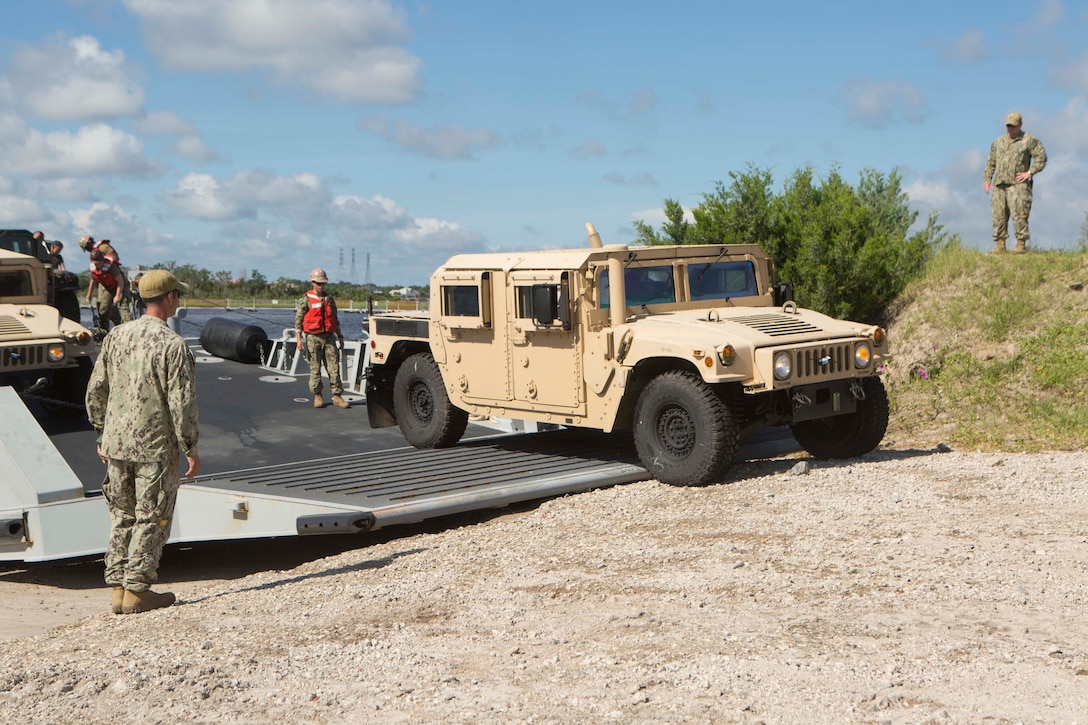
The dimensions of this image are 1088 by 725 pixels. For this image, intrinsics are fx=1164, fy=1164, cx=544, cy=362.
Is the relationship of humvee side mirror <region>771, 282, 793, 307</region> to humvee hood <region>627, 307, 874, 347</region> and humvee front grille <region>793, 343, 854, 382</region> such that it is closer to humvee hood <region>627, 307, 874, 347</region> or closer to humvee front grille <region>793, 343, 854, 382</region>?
humvee hood <region>627, 307, 874, 347</region>

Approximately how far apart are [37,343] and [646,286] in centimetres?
499

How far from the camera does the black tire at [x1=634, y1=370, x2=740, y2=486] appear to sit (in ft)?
25.1

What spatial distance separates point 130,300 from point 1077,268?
10.9m

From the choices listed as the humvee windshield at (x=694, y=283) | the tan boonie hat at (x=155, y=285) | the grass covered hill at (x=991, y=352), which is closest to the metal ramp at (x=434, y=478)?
the humvee windshield at (x=694, y=283)

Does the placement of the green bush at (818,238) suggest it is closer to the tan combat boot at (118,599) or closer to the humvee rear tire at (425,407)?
the humvee rear tire at (425,407)

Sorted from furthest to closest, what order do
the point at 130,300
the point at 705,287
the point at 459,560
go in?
the point at 130,300 < the point at 705,287 < the point at 459,560

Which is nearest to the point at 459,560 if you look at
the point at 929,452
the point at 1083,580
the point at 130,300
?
the point at 1083,580

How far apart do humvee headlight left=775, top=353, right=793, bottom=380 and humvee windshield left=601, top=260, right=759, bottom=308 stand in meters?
1.28

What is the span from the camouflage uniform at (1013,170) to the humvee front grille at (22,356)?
405 inches

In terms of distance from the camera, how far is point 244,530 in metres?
7.52

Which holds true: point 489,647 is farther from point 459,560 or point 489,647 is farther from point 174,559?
point 174,559

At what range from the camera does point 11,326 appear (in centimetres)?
958

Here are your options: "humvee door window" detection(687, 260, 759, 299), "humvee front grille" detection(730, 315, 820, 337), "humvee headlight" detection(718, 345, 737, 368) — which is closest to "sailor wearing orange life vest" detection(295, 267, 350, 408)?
"humvee door window" detection(687, 260, 759, 299)

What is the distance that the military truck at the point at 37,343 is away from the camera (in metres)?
9.44
